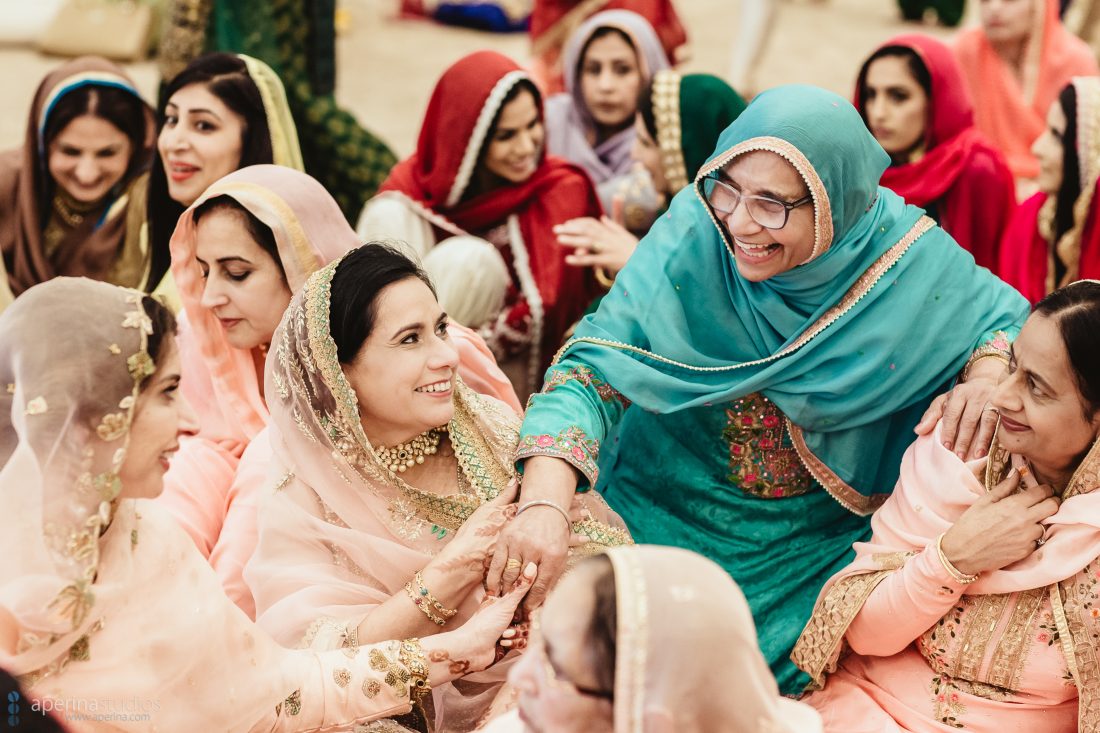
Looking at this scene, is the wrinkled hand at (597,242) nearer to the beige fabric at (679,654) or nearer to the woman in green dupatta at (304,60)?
the woman in green dupatta at (304,60)

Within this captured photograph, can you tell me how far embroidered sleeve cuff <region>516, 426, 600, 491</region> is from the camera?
2.52 meters

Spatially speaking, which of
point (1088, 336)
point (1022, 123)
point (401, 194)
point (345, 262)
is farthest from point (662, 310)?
point (1022, 123)

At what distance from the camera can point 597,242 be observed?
12.8ft

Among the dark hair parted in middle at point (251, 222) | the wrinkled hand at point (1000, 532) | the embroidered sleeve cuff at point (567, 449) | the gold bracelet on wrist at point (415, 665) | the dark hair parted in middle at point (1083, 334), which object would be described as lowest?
the gold bracelet on wrist at point (415, 665)

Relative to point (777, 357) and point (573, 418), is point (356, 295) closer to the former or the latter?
point (573, 418)

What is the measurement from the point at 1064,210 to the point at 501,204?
→ 1.70 m

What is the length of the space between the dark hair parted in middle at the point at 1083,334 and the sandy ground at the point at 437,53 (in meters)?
5.94

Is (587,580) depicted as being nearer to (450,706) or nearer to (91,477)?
(91,477)

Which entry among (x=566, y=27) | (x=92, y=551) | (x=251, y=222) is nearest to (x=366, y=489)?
(x=92, y=551)

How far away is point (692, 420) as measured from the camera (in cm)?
287

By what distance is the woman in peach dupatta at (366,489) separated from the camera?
2.41 metres

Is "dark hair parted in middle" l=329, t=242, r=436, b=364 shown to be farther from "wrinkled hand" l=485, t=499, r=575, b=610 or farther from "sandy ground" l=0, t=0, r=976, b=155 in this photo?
"sandy ground" l=0, t=0, r=976, b=155

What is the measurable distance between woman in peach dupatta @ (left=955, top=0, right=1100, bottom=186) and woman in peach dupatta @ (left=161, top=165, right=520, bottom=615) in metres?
3.22

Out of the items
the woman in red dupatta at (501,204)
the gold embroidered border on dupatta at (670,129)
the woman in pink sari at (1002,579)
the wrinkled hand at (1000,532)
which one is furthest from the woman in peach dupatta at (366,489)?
the gold embroidered border on dupatta at (670,129)
